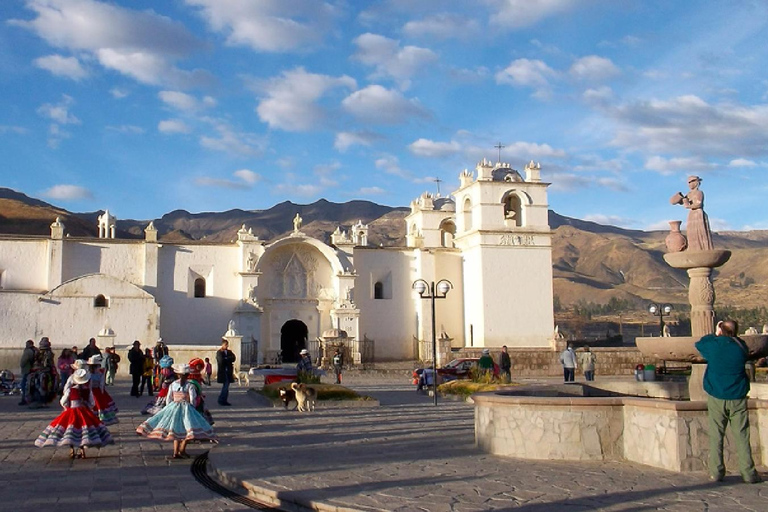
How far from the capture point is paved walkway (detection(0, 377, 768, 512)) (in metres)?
6.96

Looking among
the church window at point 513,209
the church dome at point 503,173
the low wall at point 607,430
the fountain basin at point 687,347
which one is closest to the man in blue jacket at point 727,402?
the low wall at point 607,430

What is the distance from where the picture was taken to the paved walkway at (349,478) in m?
6.96

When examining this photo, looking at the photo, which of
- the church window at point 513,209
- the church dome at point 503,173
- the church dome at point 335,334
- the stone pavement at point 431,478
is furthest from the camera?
the church dome at point 503,173

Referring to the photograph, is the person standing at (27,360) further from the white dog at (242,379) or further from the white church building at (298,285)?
the white church building at (298,285)

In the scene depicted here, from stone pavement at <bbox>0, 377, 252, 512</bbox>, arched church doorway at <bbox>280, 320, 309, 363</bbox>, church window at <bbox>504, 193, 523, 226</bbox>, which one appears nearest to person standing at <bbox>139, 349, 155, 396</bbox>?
stone pavement at <bbox>0, 377, 252, 512</bbox>

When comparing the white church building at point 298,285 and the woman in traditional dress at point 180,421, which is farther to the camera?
the white church building at point 298,285

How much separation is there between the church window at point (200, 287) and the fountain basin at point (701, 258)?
95.2 feet

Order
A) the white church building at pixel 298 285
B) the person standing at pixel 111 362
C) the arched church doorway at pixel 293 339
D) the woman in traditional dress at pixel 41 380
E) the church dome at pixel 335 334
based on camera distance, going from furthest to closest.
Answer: the arched church doorway at pixel 293 339
the church dome at pixel 335 334
the white church building at pixel 298 285
the person standing at pixel 111 362
the woman in traditional dress at pixel 41 380

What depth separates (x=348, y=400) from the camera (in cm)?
1753

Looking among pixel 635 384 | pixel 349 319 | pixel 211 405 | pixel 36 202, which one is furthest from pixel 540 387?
pixel 36 202

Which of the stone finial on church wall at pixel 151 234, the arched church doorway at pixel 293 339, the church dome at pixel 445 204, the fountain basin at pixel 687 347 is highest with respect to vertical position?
the church dome at pixel 445 204

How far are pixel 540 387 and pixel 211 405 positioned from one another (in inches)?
317

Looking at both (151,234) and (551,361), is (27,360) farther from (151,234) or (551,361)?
Answer: (551,361)

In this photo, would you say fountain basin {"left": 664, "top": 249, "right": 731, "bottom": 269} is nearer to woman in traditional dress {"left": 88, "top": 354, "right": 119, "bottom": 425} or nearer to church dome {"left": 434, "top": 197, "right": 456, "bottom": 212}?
woman in traditional dress {"left": 88, "top": 354, "right": 119, "bottom": 425}
